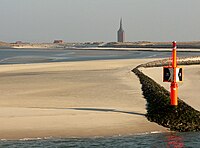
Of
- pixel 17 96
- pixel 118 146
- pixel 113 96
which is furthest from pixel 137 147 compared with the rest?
pixel 17 96

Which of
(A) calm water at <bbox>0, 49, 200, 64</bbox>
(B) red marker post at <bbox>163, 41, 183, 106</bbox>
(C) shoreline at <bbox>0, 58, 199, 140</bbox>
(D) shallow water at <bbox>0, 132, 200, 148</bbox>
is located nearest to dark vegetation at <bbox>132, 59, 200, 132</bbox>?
(C) shoreline at <bbox>0, 58, 199, 140</bbox>

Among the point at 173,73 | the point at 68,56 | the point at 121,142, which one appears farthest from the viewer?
the point at 68,56

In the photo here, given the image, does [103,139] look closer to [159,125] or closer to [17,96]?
[159,125]

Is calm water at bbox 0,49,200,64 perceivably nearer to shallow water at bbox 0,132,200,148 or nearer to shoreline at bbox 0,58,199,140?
shoreline at bbox 0,58,199,140

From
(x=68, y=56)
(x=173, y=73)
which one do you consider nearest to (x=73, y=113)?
(x=173, y=73)

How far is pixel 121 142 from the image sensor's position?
36.0ft

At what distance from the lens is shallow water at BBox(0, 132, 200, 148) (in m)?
10.6

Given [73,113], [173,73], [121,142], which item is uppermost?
[173,73]

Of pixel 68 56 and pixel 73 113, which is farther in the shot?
pixel 68 56

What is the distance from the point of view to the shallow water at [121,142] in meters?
10.6

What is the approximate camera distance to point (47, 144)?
10.7 m

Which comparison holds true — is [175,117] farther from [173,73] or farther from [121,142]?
[121,142]

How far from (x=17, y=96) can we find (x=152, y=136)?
9.83 metres

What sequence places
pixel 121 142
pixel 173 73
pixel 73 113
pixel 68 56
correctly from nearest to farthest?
pixel 121 142 → pixel 173 73 → pixel 73 113 → pixel 68 56
